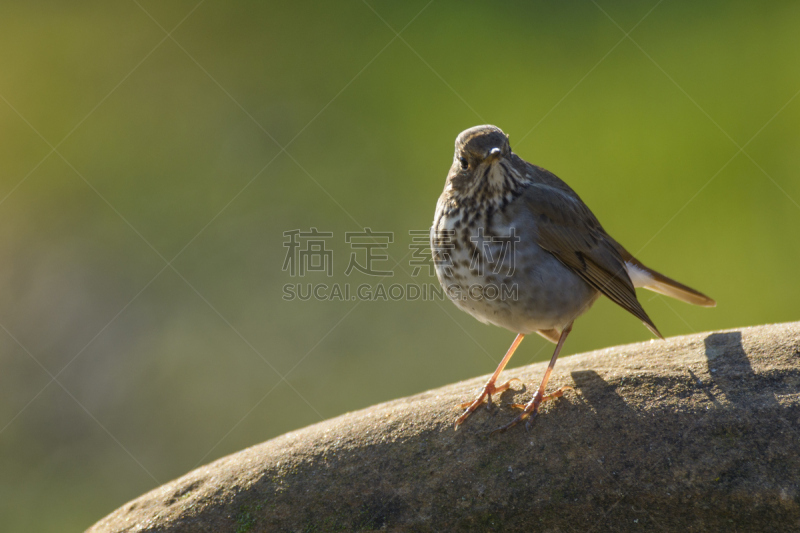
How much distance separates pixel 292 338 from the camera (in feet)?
27.7

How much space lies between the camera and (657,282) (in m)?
5.18

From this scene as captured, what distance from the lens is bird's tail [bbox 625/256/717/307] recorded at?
5125 mm

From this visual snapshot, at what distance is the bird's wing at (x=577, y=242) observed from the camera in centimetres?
441

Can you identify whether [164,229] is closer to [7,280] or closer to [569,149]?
[7,280]

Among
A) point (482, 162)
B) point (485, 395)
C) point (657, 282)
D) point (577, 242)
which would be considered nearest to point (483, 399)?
point (485, 395)

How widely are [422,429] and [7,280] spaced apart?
7.37 m

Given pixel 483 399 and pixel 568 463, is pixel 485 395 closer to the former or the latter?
pixel 483 399

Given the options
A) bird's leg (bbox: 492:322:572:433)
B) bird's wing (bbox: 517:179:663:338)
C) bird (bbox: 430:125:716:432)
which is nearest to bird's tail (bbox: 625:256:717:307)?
bird's wing (bbox: 517:179:663:338)

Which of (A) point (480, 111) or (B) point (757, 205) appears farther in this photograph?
(A) point (480, 111)

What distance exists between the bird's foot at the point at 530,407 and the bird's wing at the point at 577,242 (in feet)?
2.85

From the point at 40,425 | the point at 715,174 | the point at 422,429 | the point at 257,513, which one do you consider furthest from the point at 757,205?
the point at 40,425

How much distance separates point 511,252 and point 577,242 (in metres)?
0.68

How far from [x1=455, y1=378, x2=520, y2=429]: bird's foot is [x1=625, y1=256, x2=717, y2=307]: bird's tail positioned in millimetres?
1529

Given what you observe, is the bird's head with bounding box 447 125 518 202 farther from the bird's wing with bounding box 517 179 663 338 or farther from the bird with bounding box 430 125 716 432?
the bird's wing with bounding box 517 179 663 338
